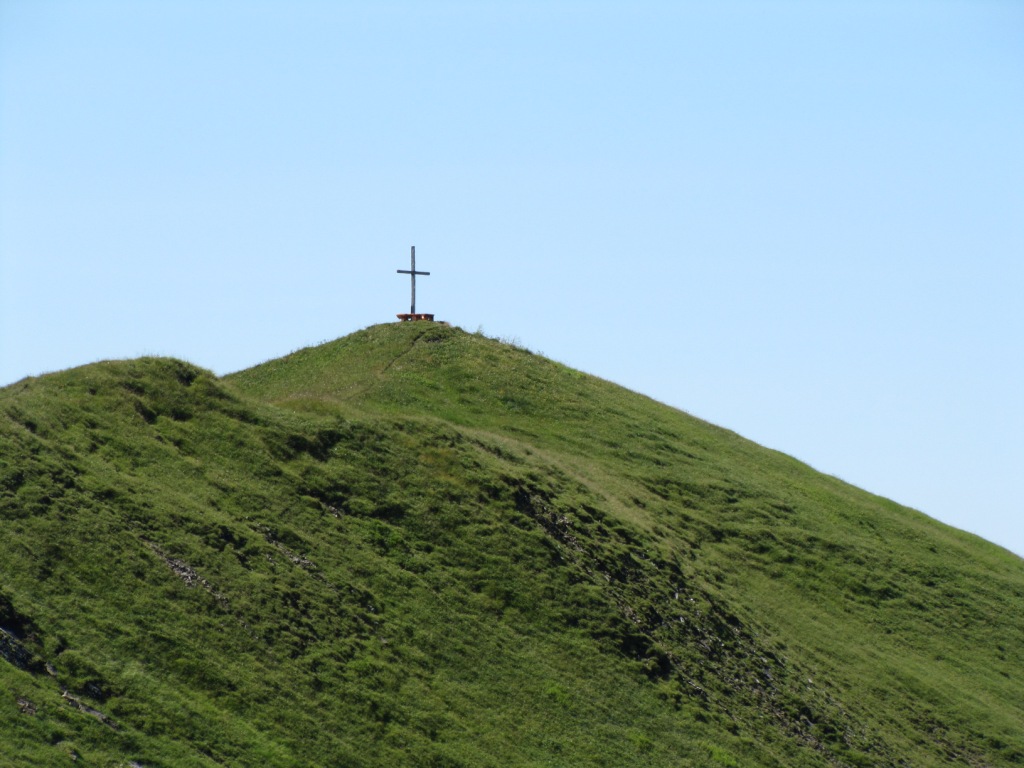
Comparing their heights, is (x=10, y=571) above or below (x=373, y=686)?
above

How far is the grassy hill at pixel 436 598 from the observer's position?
3541 centimetres

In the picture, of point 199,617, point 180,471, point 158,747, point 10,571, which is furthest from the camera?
point 180,471

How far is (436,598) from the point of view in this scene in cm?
4597

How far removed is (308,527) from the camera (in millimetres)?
46531

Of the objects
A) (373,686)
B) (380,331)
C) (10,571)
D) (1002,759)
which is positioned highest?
(380,331)

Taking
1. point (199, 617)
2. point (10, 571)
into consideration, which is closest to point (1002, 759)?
point (199, 617)

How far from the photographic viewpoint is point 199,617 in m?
38.0

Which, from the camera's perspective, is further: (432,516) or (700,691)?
(432,516)

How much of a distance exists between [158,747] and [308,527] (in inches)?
601

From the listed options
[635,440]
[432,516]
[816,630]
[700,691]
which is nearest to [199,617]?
[432,516]

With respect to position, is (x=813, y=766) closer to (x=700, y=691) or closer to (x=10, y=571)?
(x=700, y=691)

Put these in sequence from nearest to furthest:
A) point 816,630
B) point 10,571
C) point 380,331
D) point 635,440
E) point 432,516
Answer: point 10,571 → point 432,516 → point 816,630 → point 635,440 → point 380,331

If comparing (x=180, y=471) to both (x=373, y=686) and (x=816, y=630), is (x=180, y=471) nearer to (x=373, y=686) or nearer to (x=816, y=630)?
(x=373, y=686)

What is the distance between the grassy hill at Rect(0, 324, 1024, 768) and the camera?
35.4 m
